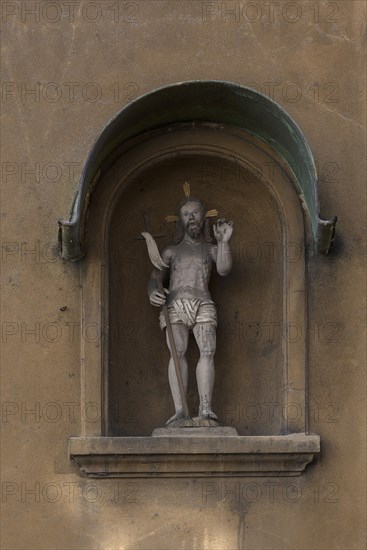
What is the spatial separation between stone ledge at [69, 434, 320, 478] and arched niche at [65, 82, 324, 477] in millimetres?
69

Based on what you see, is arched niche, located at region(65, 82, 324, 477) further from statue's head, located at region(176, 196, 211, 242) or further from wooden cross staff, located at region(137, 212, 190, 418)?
wooden cross staff, located at region(137, 212, 190, 418)

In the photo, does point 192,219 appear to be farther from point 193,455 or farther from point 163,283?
point 193,455

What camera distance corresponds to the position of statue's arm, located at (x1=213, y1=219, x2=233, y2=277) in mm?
14062

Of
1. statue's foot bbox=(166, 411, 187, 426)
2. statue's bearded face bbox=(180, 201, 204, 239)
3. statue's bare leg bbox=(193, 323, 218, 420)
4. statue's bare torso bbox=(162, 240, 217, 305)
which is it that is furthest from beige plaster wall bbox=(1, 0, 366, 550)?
statue's bearded face bbox=(180, 201, 204, 239)

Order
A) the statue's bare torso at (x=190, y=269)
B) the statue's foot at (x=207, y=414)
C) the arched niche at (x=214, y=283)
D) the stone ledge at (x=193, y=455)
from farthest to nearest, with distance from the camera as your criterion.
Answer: the statue's bare torso at (x=190, y=269)
the arched niche at (x=214, y=283)
the statue's foot at (x=207, y=414)
the stone ledge at (x=193, y=455)

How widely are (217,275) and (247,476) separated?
5.05 feet

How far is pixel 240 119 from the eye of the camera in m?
14.2

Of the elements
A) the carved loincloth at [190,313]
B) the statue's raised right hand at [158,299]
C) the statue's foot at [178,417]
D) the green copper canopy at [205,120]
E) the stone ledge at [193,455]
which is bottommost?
the stone ledge at [193,455]

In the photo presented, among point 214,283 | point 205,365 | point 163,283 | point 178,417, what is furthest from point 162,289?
point 178,417

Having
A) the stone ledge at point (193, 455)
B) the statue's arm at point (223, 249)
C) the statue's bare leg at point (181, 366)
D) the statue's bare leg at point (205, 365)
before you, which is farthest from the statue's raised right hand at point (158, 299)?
the stone ledge at point (193, 455)

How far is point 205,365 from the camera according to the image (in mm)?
14016

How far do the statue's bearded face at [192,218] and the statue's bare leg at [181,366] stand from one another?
27.2 inches

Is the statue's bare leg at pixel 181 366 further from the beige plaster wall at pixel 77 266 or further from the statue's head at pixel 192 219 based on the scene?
the statue's head at pixel 192 219

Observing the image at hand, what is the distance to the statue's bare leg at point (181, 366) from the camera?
14.0 m
